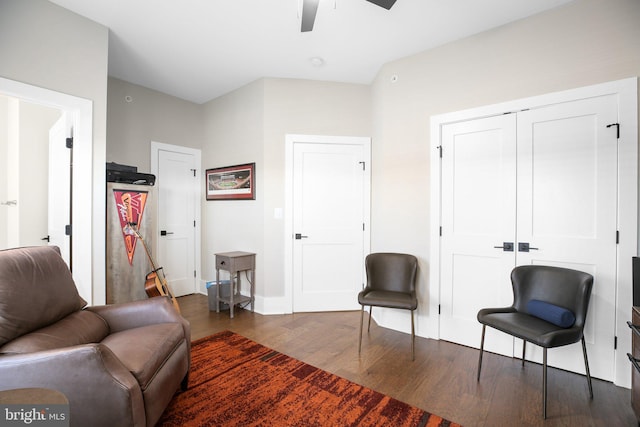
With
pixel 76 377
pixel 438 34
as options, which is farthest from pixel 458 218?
pixel 76 377

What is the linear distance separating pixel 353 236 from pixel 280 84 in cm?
212

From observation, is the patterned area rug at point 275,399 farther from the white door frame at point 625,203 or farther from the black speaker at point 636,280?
the white door frame at point 625,203

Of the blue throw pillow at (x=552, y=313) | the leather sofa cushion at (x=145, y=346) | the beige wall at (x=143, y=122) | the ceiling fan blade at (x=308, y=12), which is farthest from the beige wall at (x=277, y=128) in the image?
the blue throw pillow at (x=552, y=313)

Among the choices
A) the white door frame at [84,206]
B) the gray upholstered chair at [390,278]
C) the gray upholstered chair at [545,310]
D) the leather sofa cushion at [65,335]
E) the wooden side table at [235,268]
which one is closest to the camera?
the leather sofa cushion at [65,335]

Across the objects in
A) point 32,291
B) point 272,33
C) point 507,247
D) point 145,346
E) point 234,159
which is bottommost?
point 145,346

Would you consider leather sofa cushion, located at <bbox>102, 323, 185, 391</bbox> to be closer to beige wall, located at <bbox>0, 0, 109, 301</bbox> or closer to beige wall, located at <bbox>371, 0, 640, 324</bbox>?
beige wall, located at <bbox>0, 0, 109, 301</bbox>

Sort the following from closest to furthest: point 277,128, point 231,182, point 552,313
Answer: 1. point 552,313
2. point 277,128
3. point 231,182

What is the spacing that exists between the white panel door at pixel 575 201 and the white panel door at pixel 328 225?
1.72 metres

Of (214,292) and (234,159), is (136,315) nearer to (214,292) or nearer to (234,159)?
(214,292)

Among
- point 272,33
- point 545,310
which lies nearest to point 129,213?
point 272,33

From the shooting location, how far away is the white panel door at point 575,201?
2121mm

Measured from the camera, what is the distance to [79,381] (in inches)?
49.9

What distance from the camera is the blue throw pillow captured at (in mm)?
1926

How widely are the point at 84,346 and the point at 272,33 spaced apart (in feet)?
9.09
